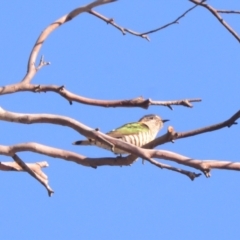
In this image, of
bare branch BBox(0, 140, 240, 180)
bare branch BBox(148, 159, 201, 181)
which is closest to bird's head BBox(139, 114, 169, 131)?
bare branch BBox(0, 140, 240, 180)

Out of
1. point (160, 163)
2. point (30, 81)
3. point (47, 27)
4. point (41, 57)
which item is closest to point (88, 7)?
point (47, 27)

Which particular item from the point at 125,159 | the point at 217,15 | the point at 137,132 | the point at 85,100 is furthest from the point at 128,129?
the point at 85,100

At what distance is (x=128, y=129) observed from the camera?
26.5ft

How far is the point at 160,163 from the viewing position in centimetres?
432

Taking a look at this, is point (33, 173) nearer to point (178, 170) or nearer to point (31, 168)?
point (31, 168)

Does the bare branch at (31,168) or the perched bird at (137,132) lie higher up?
the perched bird at (137,132)

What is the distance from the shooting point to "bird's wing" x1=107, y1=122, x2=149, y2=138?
7.98 metres

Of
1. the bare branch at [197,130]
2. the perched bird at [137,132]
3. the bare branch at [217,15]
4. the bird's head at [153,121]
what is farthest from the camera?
the bird's head at [153,121]

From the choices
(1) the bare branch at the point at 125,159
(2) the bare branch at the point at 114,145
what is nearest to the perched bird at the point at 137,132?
(1) the bare branch at the point at 125,159

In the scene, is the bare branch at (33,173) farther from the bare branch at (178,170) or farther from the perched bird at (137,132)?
the perched bird at (137,132)

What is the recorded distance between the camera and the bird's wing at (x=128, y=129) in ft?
26.2

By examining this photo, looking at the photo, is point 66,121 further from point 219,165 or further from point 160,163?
point 219,165

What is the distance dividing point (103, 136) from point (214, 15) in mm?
1709

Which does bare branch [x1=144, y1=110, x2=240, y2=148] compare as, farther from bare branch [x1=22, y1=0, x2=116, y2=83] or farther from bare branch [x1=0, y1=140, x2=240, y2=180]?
bare branch [x1=22, y1=0, x2=116, y2=83]
